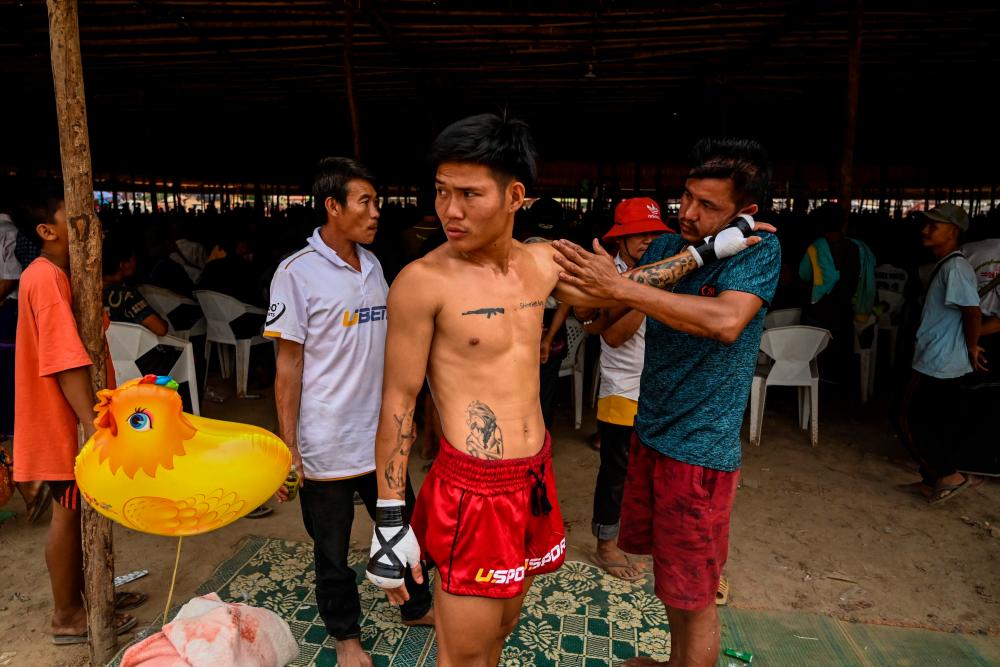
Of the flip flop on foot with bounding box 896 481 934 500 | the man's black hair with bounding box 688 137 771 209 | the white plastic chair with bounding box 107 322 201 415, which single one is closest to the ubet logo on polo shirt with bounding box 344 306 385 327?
the man's black hair with bounding box 688 137 771 209

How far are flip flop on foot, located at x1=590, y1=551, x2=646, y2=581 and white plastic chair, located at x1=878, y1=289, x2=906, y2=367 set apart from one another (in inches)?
217

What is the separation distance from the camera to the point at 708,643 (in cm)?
236

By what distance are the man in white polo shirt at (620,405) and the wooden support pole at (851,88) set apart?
11.9 ft

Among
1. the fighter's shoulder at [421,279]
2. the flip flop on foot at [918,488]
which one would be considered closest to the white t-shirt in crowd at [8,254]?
the fighter's shoulder at [421,279]

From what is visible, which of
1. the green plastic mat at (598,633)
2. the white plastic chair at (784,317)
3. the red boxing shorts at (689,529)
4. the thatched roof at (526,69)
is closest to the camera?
the red boxing shorts at (689,529)

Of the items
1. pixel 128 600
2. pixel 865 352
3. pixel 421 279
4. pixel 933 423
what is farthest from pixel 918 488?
pixel 128 600

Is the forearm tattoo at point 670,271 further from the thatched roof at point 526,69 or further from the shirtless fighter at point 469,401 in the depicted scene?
the thatched roof at point 526,69

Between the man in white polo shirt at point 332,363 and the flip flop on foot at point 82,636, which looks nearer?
the man in white polo shirt at point 332,363

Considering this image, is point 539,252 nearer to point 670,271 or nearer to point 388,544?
point 670,271

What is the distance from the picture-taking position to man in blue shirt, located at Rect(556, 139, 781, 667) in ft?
7.24

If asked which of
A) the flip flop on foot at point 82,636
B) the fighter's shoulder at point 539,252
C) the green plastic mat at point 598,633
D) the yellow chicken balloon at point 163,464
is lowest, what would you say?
the green plastic mat at point 598,633

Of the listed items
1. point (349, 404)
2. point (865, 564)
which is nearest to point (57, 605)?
point (349, 404)

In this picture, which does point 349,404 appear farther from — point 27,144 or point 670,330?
point 27,144

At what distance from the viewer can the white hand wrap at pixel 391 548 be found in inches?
71.1
